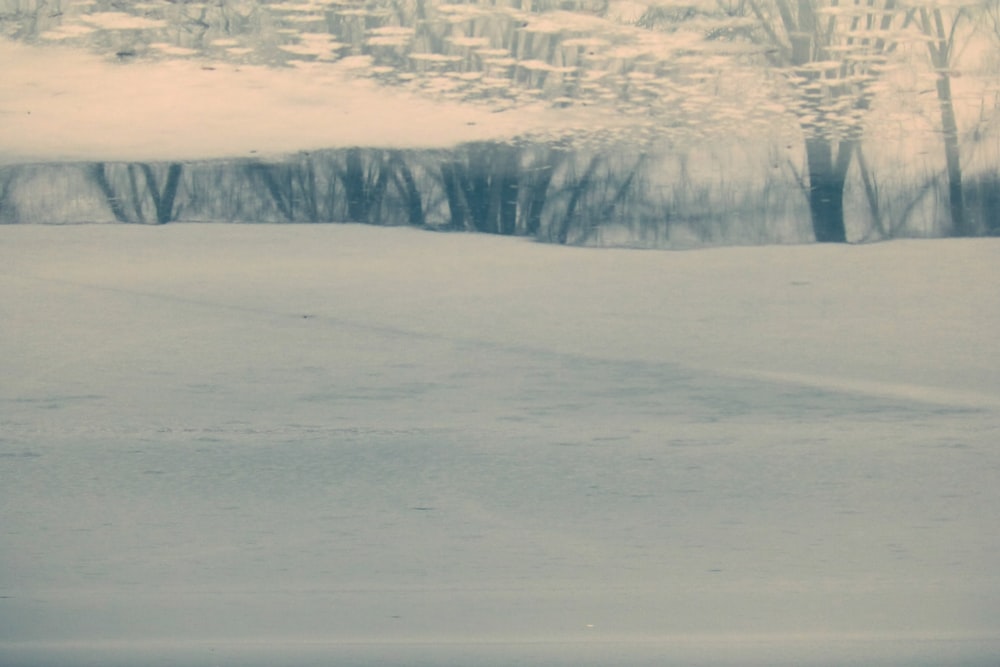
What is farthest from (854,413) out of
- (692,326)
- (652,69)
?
(652,69)

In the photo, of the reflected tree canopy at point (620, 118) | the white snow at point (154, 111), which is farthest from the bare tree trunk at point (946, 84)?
the white snow at point (154, 111)

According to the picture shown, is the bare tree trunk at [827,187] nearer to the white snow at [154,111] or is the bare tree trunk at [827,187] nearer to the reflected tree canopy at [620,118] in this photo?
the reflected tree canopy at [620,118]

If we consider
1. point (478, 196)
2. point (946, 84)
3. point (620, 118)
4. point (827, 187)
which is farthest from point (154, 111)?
point (946, 84)

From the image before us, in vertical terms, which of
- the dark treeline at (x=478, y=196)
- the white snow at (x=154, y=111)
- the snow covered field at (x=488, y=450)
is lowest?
the snow covered field at (x=488, y=450)

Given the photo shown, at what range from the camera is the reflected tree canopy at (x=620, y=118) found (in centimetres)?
175

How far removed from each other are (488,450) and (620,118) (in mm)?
568

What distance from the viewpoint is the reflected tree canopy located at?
1755 millimetres

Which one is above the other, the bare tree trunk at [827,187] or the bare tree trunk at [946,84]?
the bare tree trunk at [946,84]

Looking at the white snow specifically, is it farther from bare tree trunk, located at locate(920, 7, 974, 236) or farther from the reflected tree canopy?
bare tree trunk, located at locate(920, 7, 974, 236)

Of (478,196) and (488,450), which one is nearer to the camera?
(488,450)

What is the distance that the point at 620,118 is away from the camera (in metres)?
1.78

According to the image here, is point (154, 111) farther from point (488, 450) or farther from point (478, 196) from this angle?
point (488, 450)

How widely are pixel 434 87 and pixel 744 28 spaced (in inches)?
19.2

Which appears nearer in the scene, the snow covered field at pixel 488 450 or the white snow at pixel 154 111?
the snow covered field at pixel 488 450
